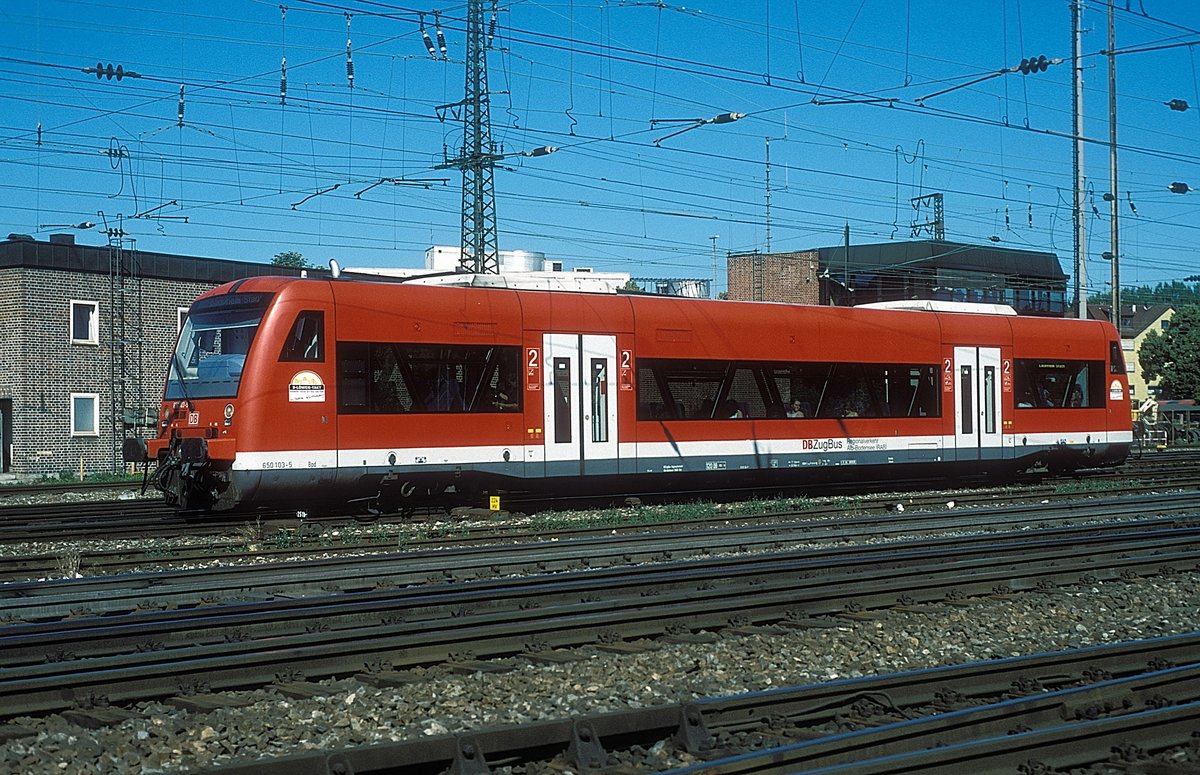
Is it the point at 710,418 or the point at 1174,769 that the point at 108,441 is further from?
the point at 1174,769

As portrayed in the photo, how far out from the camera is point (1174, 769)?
17.2ft

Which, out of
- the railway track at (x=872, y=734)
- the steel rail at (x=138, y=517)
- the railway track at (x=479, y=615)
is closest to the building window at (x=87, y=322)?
the steel rail at (x=138, y=517)

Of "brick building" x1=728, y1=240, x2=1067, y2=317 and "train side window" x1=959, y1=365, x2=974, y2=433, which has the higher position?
"brick building" x1=728, y1=240, x2=1067, y2=317

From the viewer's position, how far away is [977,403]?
72.2ft

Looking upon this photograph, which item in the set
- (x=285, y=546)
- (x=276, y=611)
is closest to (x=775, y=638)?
(x=276, y=611)

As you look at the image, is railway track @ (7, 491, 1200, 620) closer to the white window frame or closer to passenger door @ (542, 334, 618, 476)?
passenger door @ (542, 334, 618, 476)

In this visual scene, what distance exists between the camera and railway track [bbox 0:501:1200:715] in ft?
23.2

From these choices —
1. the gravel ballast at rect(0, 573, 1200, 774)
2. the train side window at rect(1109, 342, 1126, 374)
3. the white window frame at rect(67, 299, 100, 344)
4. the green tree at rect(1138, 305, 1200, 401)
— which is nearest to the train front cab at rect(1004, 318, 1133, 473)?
the train side window at rect(1109, 342, 1126, 374)

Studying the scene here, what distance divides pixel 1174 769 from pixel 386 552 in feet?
31.1

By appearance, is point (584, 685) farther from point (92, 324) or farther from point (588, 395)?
point (92, 324)

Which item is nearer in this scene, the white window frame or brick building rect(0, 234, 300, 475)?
brick building rect(0, 234, 300, 475)

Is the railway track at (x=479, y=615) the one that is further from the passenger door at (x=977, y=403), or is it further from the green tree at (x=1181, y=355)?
the green tree at (x=1181, y=355)

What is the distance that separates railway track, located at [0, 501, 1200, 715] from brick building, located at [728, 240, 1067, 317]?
41052mm

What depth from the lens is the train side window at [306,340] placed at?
15328 mm
